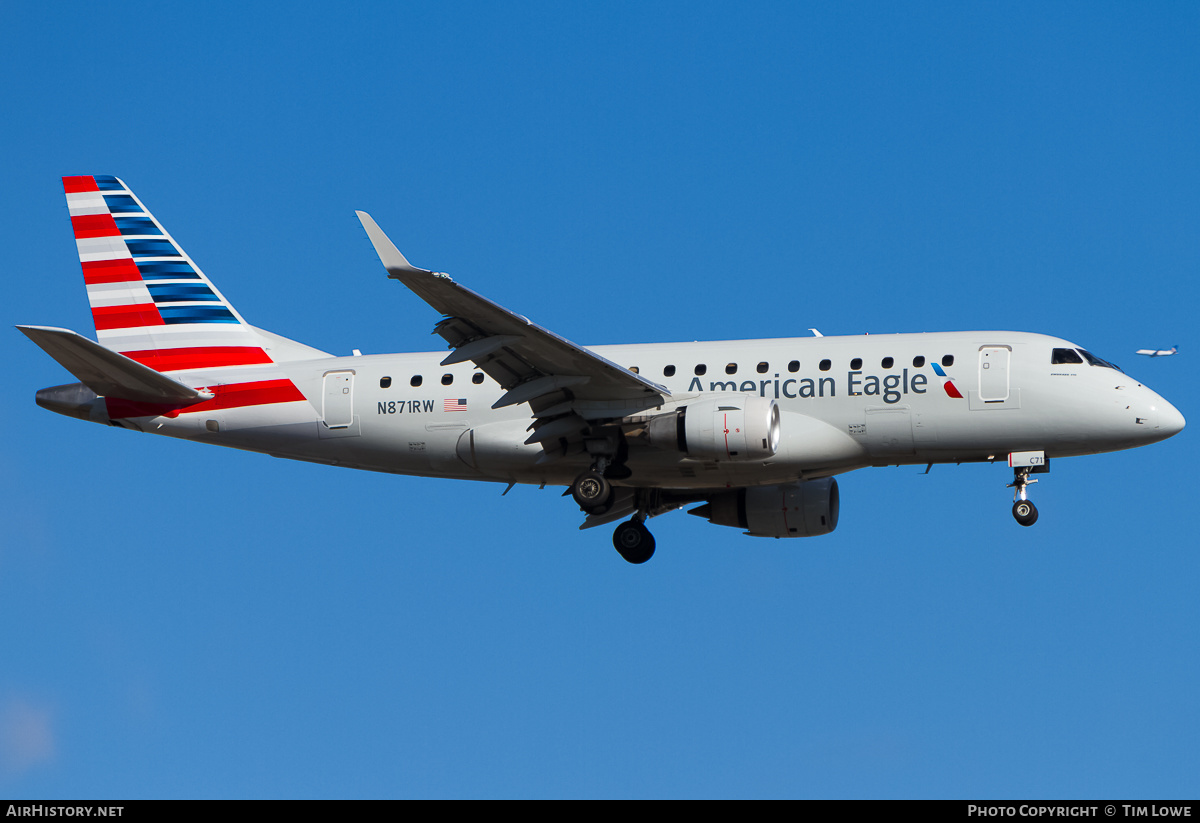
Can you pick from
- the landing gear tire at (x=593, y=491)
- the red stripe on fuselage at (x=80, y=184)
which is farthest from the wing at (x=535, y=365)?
the red stripe on fuselage at (x=80, y=184)

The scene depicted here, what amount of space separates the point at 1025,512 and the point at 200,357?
20507 millimetres

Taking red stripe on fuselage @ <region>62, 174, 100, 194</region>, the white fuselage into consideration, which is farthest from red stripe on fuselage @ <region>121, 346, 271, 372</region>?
red stripe on fuselage @ <region>62, 174, 100, 194</region>

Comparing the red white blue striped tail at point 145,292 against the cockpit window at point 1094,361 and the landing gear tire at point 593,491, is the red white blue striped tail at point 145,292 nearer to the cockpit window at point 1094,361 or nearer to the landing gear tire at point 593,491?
→ the landing gear tire at point 593,491

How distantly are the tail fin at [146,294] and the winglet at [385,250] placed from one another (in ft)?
35.3

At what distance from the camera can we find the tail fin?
38031mm

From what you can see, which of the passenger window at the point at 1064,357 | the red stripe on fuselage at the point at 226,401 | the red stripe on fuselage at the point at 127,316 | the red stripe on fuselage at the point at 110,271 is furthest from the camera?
the red stripe on fuselage at the point at 110,271

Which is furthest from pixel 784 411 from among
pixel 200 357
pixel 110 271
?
pixel 110 271

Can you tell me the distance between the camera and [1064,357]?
33.2 metres

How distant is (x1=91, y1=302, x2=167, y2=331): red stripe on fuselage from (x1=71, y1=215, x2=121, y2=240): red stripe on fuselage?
2076 mm

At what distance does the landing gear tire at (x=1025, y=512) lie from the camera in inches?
1313

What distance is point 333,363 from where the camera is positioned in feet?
122

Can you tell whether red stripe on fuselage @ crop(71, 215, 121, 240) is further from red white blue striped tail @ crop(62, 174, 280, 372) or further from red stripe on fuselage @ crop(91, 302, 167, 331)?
red stripe on fuselage @ crop(91, 302, 167, 331)

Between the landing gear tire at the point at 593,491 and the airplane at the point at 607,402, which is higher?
the airplane at the point at 607,402
